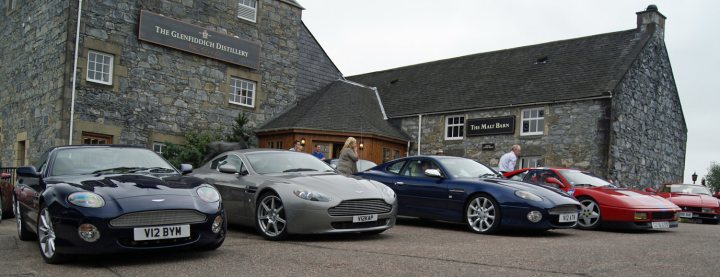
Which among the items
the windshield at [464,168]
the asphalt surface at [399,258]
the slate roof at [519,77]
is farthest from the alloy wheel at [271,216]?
the slate roof at [519,77]

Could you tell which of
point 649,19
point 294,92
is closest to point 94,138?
point 294,92

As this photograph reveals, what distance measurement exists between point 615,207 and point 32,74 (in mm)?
17294

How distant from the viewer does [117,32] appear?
61.2 feet

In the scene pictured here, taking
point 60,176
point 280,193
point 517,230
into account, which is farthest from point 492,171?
point 60,176

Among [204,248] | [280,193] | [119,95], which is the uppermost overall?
[119,95]

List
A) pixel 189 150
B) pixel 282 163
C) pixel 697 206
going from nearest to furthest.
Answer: pixel 282 163
pixel 697 206
pixel 189 150

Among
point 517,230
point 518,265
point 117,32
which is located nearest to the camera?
point 518,265

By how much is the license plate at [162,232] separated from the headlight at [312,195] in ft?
6.84

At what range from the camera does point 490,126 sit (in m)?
24.4

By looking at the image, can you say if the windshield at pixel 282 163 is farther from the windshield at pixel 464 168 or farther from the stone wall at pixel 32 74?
the stone wall at pixel 32 74

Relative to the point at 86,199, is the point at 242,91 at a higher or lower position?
higher

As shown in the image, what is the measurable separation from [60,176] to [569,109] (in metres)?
18.9

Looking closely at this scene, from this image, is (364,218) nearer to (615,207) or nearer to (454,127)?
(615,207)

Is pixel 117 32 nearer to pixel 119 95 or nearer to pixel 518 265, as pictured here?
pixel 119 95
